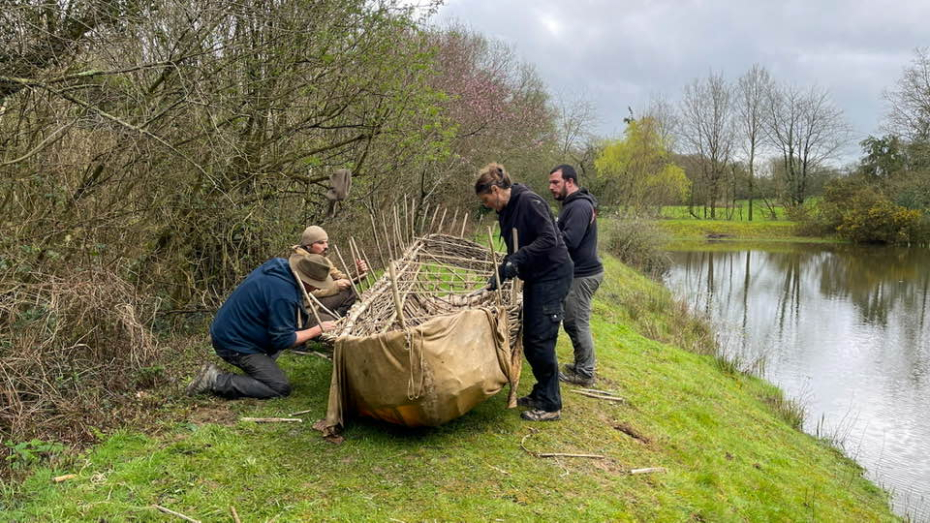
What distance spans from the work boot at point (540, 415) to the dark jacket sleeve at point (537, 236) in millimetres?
1155

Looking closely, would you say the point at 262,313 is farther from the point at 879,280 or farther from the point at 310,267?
the point at 879,280

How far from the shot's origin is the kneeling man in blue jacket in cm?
475

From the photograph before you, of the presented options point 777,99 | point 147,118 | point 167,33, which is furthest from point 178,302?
point 777,99

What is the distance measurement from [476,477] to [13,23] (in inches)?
180

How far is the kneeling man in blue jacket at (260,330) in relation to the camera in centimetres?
475

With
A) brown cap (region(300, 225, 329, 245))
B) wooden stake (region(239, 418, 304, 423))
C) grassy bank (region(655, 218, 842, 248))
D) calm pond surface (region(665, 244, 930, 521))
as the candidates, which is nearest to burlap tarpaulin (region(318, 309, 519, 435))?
wooden stake (region(239, 418, 304, 423))

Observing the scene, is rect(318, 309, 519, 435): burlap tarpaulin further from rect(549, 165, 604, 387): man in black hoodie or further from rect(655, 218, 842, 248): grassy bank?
rect(655, 218, 842, 248): grassy bank

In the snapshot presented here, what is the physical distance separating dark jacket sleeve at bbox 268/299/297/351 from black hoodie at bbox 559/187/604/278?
232 cm

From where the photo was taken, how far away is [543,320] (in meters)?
4.54

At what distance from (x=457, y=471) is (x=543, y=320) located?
1.27m

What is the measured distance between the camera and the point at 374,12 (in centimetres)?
708

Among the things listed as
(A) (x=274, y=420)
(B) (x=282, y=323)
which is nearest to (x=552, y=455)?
(A) (x=274, y=420)

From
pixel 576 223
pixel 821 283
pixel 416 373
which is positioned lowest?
pixel 821 283

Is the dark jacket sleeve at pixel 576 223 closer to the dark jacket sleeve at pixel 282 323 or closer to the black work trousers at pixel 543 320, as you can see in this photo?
the black work trousers at pixel 543 320
